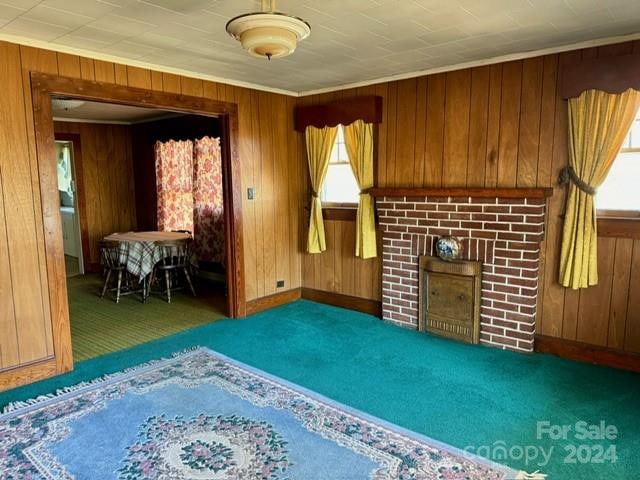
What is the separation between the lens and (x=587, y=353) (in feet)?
11.2

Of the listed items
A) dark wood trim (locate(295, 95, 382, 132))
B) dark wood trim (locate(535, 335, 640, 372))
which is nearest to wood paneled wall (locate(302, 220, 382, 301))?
dark wood trim (locate(295, 95, 382, 132))

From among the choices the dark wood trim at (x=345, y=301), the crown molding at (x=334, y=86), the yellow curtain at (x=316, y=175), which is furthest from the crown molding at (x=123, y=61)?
the dark wood trim at (x=345, y=301)

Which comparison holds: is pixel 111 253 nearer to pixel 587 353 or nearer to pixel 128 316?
pixel 128 316

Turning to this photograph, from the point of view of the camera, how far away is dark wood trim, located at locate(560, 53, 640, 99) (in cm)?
303

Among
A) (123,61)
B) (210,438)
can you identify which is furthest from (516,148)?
(123,61)

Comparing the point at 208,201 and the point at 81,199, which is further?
the point at 81,199

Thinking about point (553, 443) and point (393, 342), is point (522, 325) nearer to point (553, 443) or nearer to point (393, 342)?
point (393, 342)

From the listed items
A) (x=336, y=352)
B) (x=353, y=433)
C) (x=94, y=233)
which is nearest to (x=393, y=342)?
(x=336, y=352)

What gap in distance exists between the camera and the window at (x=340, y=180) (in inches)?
190

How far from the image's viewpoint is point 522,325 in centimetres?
363

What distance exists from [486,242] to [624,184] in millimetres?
1044

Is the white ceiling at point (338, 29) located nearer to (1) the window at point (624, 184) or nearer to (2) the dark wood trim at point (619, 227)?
(1) the window at point (624, 184)

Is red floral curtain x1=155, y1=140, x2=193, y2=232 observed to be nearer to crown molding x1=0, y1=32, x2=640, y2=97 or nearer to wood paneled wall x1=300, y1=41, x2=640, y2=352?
crown molding x1=0, y1=32, x2=640, y2=97

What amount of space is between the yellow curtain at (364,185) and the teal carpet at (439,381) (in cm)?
76
